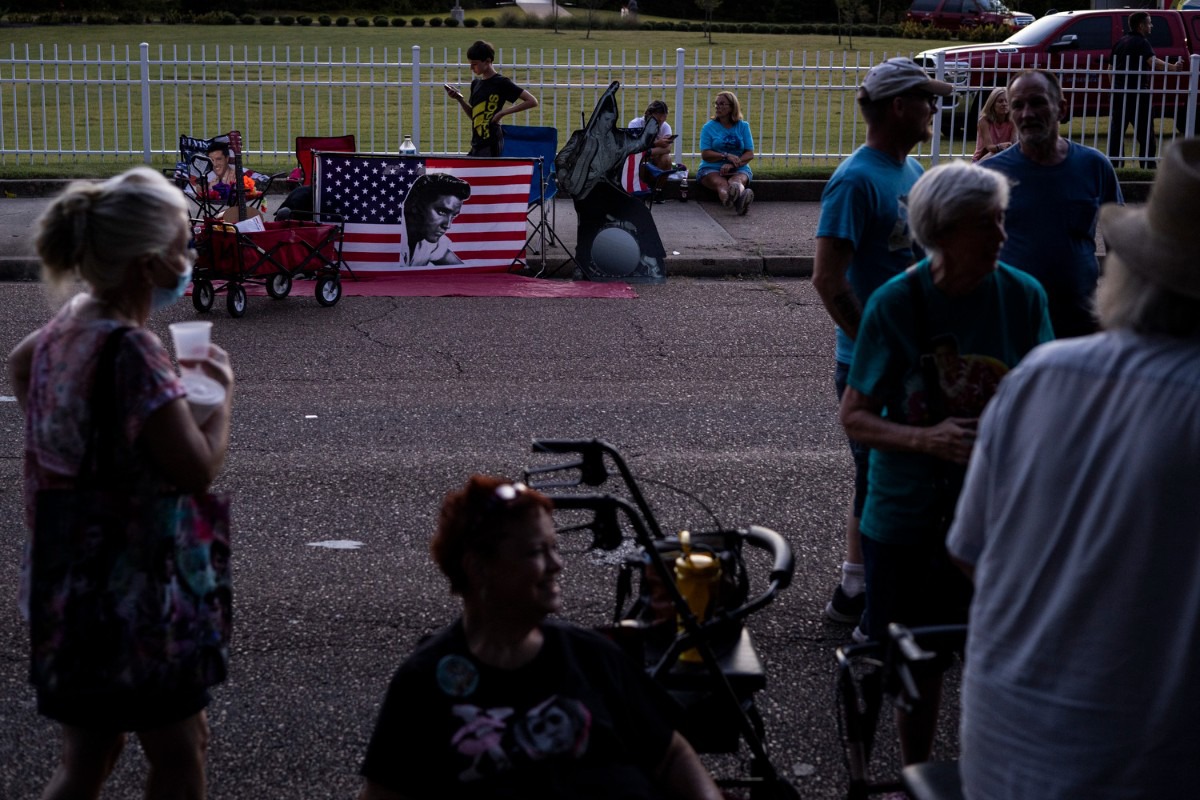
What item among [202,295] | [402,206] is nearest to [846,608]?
[202,295]

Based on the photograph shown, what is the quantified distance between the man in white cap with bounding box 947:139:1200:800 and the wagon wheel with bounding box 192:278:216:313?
30.1 ft

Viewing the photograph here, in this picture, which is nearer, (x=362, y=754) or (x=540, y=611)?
(x=540, y=611)

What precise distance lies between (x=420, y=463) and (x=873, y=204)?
2965 mm

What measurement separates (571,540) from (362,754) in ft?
7.08

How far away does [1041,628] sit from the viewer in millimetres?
2232

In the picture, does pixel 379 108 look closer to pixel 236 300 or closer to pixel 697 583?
pixel 236 300

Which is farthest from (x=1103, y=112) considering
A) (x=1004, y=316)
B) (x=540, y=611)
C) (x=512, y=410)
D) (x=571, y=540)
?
(x=540, y=611)

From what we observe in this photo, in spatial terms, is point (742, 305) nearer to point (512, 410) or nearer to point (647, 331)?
point (647, 331)

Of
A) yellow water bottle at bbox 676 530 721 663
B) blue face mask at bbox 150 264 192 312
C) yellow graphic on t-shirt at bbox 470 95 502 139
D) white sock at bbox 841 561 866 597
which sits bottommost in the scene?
white sock at bbox 841 561 866 597

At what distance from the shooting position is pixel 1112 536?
213 centimetres

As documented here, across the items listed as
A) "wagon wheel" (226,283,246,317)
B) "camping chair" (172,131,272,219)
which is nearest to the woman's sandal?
"camping chair" (172,131,272,219)

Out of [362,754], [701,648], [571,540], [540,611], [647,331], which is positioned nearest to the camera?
[540,611]

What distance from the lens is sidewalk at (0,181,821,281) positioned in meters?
12.8

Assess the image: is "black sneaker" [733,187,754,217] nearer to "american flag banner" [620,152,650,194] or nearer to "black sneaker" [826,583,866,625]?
"american flag banner" [620,152,650,194]
